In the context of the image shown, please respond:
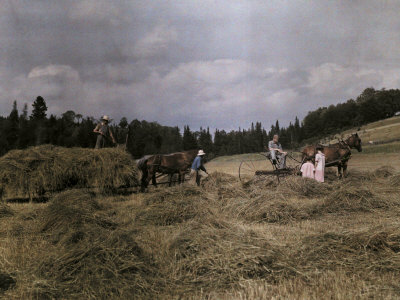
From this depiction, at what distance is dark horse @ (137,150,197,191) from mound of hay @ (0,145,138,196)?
2.48m

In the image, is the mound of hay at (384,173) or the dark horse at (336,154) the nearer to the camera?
the dark horse at (336,154)

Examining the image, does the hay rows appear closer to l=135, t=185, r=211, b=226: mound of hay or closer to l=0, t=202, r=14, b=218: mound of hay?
l=135, t=185, r=211, b=226: mound of hay

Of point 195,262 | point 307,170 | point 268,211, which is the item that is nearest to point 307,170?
point 307,170

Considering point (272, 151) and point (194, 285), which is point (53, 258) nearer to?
point (194, 285)

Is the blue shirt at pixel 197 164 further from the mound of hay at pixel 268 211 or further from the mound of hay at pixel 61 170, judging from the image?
the mound of hay at pixel 268 211

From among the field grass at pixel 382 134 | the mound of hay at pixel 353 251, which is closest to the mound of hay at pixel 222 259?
the mound of hay at pixel 353 251

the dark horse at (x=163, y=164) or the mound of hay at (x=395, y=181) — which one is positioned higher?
the dark horse at (x=163, y=164)

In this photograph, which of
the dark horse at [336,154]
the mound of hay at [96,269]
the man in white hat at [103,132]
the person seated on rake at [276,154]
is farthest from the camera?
the dark horse at [336,154]

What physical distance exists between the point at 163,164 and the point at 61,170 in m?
4.46

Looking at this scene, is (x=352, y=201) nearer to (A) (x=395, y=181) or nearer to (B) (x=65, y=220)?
(A) (x=395, y=181)

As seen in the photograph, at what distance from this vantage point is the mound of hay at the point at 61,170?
24.3 feet

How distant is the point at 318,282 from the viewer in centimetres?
287

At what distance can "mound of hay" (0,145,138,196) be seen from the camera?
291 inches

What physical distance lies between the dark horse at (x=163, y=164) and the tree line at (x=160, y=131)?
47.1 inches
